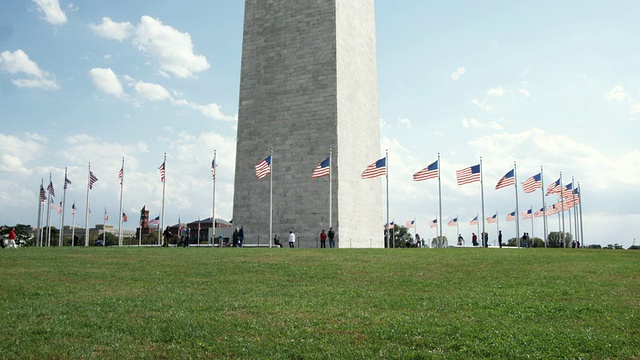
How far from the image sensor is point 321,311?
12.7 metres

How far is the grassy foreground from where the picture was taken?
999cm

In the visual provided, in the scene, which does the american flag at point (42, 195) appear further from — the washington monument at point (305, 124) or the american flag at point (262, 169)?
the american flag at point (262, 169)

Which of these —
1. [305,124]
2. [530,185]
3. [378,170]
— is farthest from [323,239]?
[530,185]

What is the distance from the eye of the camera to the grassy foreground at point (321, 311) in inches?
393

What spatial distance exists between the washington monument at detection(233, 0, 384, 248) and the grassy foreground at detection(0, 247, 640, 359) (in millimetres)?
22639

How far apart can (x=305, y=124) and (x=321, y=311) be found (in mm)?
32956

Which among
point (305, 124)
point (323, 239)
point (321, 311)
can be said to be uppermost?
point (305, 124)

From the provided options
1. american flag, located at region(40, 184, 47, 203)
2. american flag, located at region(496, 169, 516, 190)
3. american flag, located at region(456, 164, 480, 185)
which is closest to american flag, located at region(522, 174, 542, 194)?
american flag, located at region(496, 169, 516, 190)

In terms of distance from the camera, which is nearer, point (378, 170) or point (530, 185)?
point (378, 170)

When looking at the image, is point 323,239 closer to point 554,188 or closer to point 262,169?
point 262,169

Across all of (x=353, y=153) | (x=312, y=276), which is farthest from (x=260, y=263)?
(x=353, y=153)

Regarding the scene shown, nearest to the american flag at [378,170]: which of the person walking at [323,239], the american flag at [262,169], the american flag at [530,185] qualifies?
the person walking at [323,239]

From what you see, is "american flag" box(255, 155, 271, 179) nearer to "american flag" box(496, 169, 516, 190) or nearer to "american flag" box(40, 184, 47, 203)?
"american flag" box(496, 169, 516, 190)

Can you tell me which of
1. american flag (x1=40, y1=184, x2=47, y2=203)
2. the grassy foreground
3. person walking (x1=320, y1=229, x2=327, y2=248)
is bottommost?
the grassy foreground
